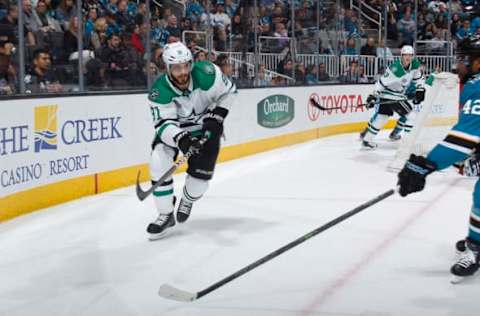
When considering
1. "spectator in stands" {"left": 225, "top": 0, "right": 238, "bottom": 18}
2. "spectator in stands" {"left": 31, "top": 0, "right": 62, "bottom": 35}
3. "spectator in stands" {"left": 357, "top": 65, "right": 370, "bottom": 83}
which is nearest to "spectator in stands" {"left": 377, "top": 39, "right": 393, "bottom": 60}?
"spectator in stands" {"left": 357, "top": 65, "right": 370, "bottom": 83}

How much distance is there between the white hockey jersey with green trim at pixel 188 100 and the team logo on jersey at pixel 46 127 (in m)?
1.13

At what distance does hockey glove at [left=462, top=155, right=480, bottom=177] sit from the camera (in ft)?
9.77

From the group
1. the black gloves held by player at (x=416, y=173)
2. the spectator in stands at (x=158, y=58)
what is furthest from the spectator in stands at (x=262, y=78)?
the black gloves held by player at (x=416, y=173)

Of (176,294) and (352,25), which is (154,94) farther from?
(352,25)

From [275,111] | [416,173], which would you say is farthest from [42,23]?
[275,111]

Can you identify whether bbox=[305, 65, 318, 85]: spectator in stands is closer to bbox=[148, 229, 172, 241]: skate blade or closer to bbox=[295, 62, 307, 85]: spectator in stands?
bbox=[295, 62, 307, 85]: spectator in stands

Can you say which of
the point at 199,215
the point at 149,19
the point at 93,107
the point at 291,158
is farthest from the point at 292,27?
the point at 199,215

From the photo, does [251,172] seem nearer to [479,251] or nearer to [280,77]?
[280,77]

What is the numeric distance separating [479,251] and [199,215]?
2.05m

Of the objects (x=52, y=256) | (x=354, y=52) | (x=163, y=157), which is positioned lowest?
(x=52, y=256)

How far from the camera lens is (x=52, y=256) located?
11.5 ft

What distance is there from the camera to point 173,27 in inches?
267

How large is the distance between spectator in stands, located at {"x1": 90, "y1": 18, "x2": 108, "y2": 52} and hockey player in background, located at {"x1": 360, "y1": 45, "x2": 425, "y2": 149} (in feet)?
11.8

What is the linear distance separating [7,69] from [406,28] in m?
8.69
